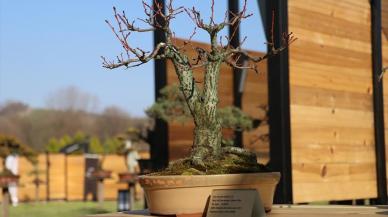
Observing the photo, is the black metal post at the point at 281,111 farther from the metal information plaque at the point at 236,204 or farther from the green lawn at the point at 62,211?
the green lawn at the point at 62,211

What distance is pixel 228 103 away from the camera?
15.5ft

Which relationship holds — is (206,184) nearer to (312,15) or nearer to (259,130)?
(312,15)

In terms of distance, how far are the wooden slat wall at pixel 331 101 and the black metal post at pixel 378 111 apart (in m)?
0.03

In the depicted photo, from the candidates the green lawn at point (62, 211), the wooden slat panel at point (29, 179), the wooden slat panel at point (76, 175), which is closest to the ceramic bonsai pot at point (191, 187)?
the green lawn at point (62, 211)

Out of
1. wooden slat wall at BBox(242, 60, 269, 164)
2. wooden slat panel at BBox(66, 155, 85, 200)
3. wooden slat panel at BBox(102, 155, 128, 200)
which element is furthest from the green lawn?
wooden slat panel at BBox(102, 155, 128, 200)

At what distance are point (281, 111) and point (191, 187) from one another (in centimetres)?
127

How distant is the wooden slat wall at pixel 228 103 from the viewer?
444cm

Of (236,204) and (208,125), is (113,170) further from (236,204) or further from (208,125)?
(236,204)

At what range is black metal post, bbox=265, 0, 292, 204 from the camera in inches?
105

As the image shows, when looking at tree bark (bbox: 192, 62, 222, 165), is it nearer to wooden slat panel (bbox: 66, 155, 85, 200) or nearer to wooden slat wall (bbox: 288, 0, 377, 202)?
wooden slat wall (bbox: 288, 0, 377, 202)

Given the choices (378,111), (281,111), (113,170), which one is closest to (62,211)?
(113,170)

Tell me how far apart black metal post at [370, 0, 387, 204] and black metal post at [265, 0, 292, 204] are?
2.64 ft

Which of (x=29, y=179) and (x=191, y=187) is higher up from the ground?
(x=191, y=187)

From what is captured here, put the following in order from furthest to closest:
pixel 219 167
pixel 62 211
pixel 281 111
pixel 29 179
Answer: pixel 29 179 → pixel 62 211 → pixel 281 111 → pixel 219 167
